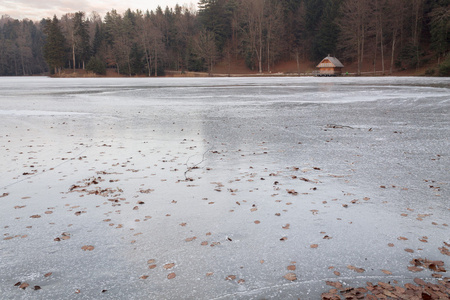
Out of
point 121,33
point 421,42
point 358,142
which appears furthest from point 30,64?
point 358,142

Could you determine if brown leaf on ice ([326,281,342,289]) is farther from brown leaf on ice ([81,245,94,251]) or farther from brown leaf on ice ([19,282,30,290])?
brown leaf on ice ([19,282,30,290])

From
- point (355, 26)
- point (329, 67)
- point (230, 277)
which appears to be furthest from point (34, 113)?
point (355, 26)

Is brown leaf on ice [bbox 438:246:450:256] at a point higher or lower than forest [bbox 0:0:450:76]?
lower

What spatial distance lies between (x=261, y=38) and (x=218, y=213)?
77.3m

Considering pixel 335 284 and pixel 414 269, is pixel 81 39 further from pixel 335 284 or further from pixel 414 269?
pixel 414 269

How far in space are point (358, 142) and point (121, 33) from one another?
87.7m

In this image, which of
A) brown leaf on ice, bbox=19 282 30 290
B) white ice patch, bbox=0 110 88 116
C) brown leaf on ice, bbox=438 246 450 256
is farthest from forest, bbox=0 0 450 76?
brown leaf on ice, bbox=19 282 30 290

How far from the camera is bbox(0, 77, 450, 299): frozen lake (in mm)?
2957

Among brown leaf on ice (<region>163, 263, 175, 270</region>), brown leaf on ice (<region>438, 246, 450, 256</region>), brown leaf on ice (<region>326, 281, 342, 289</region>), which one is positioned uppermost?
brown leaf on ice (<region>438, 246, 450, 256</region>)

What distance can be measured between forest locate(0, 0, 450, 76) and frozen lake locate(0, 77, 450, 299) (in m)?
46.7

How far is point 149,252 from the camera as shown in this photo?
3377 millimetres

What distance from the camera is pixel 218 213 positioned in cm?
430

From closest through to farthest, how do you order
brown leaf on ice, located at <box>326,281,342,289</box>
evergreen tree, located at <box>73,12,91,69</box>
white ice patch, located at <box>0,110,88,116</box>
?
1. brown leaf on ice, located at <box>326,281,342,289</box>
2. white ice patch, located at <box>0,110,88,116</box>
3. evergreen tree, located at <box>73,12,91,69</box>

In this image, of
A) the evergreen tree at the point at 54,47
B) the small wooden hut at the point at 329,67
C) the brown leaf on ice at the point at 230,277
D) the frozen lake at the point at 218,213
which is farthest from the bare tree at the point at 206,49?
the brown leaf on ice at the point at 230,277
